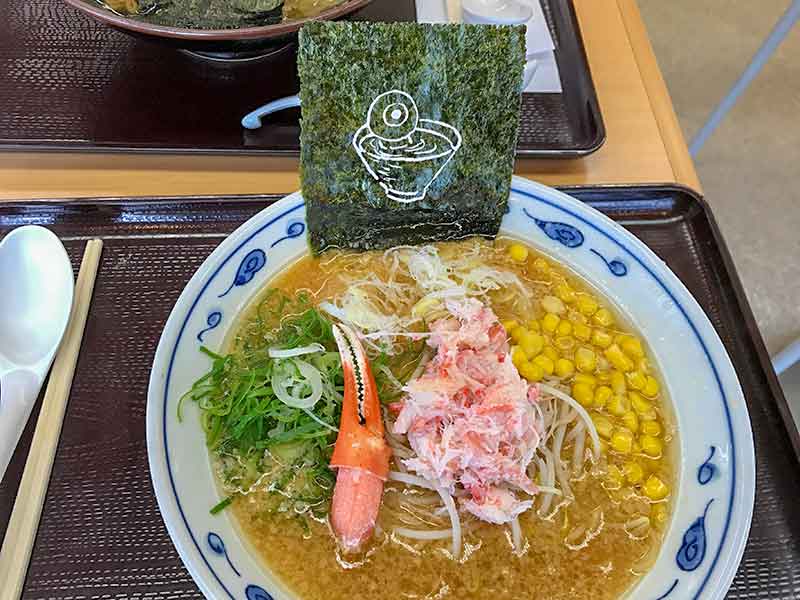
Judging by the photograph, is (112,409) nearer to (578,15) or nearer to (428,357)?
(428,357)

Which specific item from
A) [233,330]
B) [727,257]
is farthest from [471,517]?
[727,257]

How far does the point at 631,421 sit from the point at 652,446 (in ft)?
0.21

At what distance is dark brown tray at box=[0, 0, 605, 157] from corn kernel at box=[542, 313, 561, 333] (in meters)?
0.45

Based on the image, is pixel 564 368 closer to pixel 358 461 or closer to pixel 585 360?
pixel 585 360

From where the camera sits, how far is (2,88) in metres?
1.76

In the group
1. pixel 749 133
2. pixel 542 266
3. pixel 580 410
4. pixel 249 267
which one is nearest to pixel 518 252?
pixel 542 266

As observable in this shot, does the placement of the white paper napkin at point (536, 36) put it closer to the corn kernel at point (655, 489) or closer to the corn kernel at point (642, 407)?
the corn kernel at point (642, 407)

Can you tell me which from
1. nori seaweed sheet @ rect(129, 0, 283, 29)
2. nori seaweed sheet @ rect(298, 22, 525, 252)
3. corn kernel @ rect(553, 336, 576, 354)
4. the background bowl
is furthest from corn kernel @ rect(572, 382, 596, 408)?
nori seaweed sheet @ rect(129, 0, 283, 29)

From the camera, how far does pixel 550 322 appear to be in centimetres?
150

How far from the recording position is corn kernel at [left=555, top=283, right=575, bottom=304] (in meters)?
1.53

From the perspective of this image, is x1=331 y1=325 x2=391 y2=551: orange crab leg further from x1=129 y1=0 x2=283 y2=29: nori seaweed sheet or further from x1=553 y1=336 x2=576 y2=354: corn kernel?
x1=129 y1=0 x2=283 y2=29: nori seaweed sheet

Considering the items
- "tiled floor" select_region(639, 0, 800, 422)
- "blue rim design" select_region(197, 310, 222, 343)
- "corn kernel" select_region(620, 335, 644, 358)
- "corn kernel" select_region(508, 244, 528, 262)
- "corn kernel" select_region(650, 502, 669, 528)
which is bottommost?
"tiled floor" select_region(639, 0, 800, 422)

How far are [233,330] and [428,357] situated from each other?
415 millimetres

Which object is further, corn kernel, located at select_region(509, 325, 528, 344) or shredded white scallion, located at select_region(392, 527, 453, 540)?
corn kernel, located at select_region(509, 325, 528, 344)
